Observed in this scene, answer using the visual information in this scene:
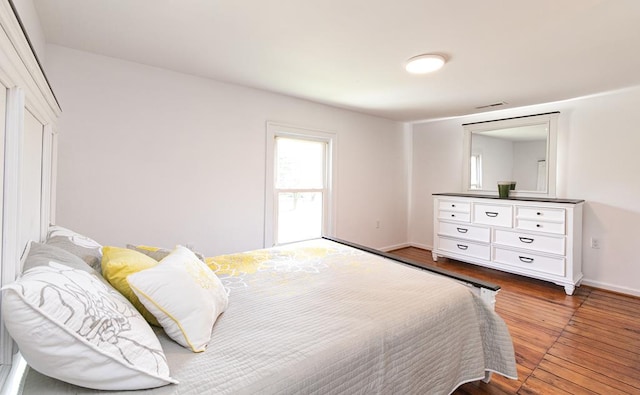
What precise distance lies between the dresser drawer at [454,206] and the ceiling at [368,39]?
1.58m

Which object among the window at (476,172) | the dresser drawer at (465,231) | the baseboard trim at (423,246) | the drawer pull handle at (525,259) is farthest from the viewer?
the baseboard trim at (423,246)

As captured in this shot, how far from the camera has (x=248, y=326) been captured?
48.4 inches

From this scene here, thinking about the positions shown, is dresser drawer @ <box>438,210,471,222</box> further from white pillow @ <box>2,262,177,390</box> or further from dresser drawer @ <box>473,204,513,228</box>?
white pillow @ <box>2,262,177,390</box>

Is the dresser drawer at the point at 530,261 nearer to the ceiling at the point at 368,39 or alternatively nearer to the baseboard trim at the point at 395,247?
the baseboard trim at the point at 395,247

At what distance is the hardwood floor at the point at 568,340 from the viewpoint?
5.90ft

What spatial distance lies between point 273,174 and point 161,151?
1237 mm

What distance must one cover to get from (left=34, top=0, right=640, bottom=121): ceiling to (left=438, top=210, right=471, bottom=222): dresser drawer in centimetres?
170

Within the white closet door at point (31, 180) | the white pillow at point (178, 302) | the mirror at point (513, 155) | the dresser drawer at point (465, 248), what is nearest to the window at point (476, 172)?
the mirror at point (513, 155)

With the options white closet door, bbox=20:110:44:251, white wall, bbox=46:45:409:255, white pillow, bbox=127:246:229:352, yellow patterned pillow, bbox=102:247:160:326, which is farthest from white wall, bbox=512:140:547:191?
white closet door, bbox=20:110:44:251

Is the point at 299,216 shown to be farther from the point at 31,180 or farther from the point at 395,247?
the point at 31,180

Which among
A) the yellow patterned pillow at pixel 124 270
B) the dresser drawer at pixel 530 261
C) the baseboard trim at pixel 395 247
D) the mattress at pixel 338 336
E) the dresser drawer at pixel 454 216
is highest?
the dresser drawer at pixel 454 216

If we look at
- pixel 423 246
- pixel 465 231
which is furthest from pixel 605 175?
pixel 423 246

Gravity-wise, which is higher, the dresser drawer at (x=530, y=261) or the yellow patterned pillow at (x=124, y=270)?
the yellow patterned pillow at (x=124, y=270)

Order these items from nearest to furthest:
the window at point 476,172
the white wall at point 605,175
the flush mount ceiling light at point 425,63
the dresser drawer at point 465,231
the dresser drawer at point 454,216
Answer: the flush mount ceiling light at point 425,63 → the white wall at point 605,175 → the dresser drawer at point 465,231 → the dresser drawer at point 454,216 → the window at point 476,172
